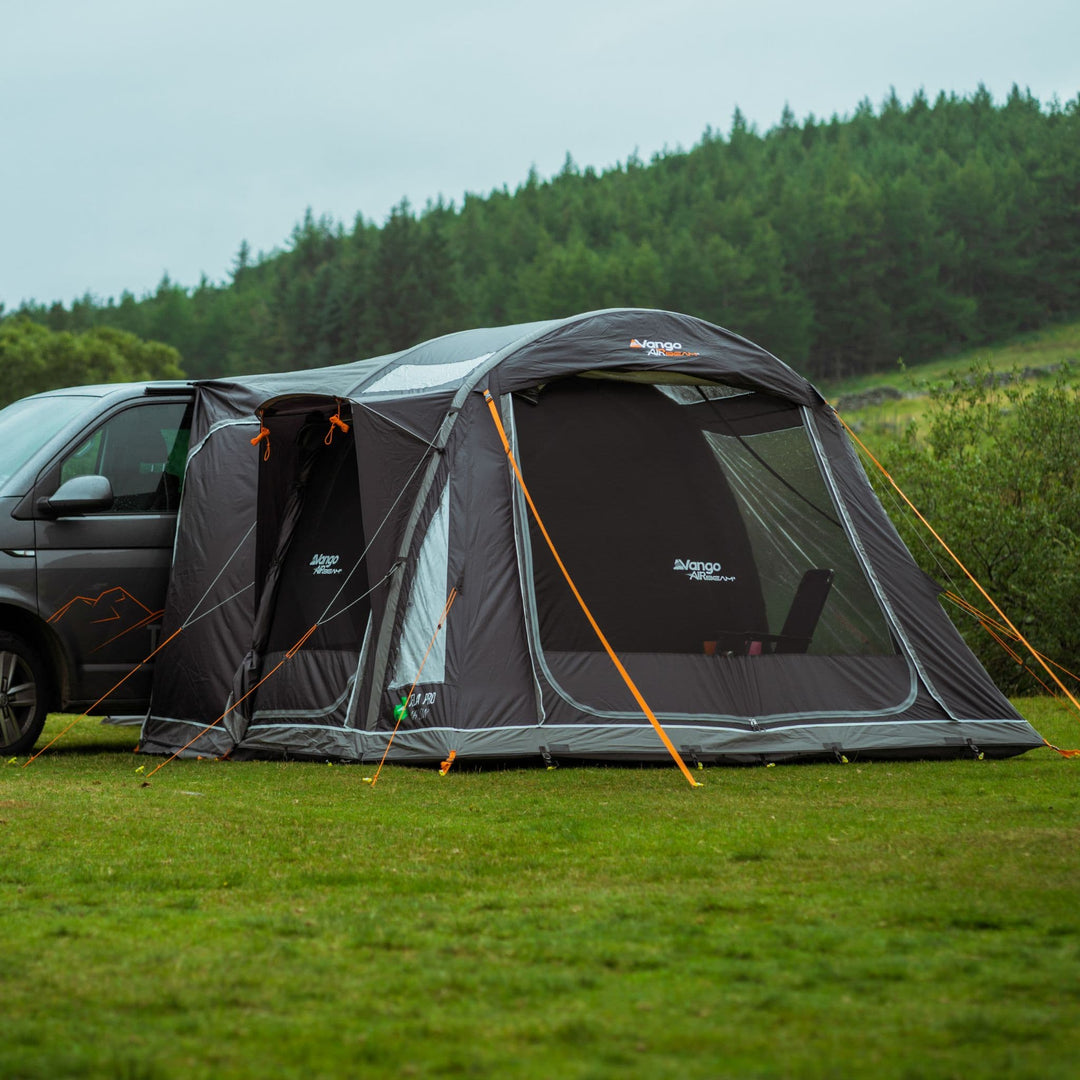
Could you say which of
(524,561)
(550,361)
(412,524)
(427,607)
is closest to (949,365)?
(550,361)

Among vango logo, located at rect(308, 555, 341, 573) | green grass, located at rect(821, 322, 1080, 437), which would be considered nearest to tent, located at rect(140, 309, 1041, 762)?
vango logo, located at rect(308, 555, 341, 573)

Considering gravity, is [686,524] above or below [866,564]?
above

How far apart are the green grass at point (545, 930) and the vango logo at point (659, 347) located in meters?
3.02

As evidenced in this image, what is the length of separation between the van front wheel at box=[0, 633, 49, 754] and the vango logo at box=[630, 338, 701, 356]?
445 centimetres

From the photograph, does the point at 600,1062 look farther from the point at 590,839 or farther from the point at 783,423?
the point at 783,423

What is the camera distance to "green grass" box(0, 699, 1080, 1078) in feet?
10.8

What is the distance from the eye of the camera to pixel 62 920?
4660mm

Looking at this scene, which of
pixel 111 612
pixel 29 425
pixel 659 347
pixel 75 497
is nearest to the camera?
pixel 659 347

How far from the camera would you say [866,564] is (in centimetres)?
962

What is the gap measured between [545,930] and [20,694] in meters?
6.14

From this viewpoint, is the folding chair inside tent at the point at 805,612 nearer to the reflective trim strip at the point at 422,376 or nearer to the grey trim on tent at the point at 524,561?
the grey trim on tent at the point at 524,561

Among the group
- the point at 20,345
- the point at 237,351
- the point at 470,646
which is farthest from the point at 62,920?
the point at 237,351

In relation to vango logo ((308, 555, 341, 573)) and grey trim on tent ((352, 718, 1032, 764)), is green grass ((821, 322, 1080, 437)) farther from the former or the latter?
vango logo ((308, 555, 341, 573))

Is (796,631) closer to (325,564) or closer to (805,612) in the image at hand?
(805,612)
